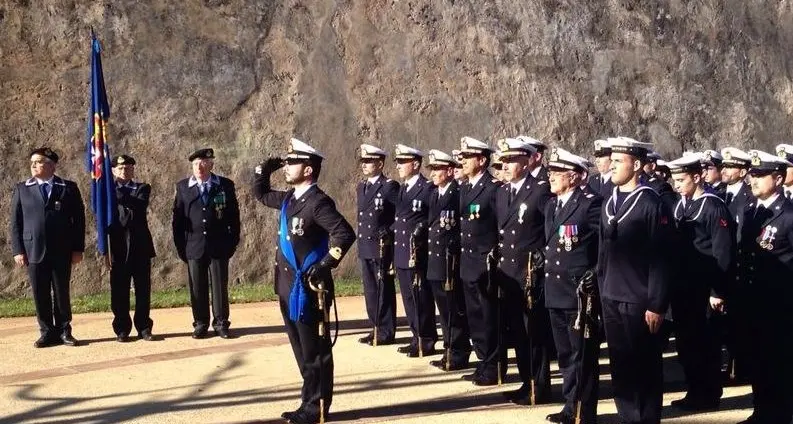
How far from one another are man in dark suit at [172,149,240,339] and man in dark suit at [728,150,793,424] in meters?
5.25

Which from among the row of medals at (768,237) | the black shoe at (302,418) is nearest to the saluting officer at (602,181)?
the row of medals at (768,237)

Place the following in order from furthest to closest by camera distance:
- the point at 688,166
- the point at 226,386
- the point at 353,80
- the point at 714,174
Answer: the point at 353,80 < the point at 714,174 < the point at 226,386 < the point at 688,166

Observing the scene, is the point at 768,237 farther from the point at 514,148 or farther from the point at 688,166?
the point at 514,148

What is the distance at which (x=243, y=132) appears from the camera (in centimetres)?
1527

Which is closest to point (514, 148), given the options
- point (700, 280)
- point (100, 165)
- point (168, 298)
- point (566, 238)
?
point (566, 238)

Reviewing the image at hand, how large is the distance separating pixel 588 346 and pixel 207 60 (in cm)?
995

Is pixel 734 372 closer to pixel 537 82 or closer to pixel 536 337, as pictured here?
pixel 536 337

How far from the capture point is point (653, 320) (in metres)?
6.27

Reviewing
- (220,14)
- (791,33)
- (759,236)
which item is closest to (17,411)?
(759,236)

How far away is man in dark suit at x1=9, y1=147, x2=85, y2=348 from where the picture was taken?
1005cm

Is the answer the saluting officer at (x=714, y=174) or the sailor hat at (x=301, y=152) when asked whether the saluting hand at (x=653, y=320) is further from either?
the saluting officer at (x=714, y=174)

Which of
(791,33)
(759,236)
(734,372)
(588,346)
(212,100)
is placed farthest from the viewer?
(791,33)

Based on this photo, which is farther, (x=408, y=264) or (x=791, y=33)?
(x=791, y=33)

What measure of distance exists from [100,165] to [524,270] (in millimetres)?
4893
